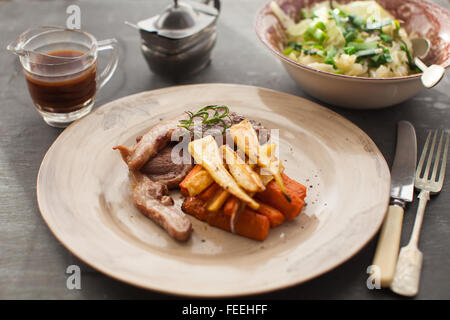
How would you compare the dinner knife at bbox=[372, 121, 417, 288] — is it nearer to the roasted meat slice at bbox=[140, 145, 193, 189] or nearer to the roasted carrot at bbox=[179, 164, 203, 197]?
the roasted carrot at bbox=[179, 164, 203, 197]

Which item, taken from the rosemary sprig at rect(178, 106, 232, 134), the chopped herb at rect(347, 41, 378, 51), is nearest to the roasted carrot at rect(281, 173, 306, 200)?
the rosemary sprig at rect(178, 106, 232, 134)

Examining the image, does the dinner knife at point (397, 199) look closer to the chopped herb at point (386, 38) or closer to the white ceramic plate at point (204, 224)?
the white ceramic plate at point (204, 224)

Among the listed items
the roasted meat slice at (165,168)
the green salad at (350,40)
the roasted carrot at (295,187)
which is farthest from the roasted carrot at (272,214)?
the green salad at (350,40)

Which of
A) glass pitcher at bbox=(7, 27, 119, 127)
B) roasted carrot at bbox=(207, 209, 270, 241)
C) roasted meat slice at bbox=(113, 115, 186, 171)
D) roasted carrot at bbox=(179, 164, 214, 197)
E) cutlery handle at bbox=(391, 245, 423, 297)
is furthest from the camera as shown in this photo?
glass pitcher at bbox=(7, 27, 119, 127)

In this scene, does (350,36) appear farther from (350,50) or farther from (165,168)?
(165,168)
